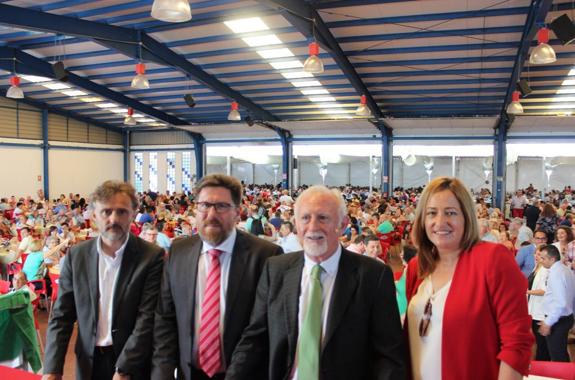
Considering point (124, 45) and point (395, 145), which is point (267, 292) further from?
point (395, 145)

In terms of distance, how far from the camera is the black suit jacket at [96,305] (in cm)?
233

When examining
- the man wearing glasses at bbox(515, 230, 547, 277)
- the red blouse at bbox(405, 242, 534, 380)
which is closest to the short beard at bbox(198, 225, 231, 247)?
the red blouse at bbox(405, 242, 534, 380)

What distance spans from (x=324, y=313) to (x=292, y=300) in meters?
0.14

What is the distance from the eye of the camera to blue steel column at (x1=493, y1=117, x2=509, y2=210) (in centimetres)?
1627

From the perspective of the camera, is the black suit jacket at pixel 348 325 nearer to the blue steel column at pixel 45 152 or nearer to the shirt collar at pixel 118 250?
the shirt collar at pixel 118 250

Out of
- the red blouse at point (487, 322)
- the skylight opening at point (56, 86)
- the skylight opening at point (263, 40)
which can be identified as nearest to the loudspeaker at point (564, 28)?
the skylight opening at point (263, 40)

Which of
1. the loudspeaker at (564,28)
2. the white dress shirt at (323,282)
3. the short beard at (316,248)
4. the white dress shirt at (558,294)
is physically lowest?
the white dress shirt at (558,294)

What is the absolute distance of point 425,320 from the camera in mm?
→ 1868

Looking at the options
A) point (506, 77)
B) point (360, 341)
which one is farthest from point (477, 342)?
point (506, 77)

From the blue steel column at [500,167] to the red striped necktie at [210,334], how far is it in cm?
Answer: 1597

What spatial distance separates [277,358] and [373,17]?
8827mm

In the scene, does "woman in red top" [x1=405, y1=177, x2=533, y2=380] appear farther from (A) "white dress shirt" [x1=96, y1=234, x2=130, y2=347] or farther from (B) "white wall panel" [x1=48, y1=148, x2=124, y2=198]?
(B) "white wall panel" [x1=48, y1=148, x2=124, y2=198]

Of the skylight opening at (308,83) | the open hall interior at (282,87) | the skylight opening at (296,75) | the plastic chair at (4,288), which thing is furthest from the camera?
the skylight opening at (308,83)

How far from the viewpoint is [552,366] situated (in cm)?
245
